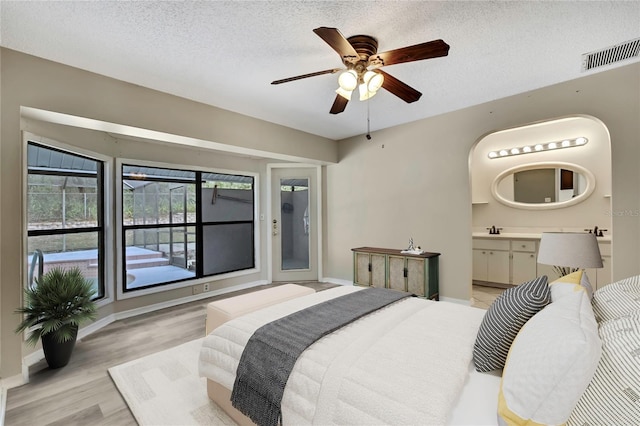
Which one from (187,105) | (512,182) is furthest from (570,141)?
(187,105)

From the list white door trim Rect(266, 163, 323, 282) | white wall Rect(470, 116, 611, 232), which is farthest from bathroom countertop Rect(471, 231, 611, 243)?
white door trim Rect(266, 163, 323, 282)

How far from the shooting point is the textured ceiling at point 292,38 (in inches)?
72.2

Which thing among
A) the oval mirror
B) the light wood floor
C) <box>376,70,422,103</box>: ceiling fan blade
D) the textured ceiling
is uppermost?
the textured ceiling

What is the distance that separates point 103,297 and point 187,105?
8.43ft

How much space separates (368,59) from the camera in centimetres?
210

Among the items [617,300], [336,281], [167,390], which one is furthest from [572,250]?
[336,281]

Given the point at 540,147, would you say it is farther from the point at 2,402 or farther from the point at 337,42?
the point at 2,402

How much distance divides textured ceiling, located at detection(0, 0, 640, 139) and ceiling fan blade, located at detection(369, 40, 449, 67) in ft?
0.73

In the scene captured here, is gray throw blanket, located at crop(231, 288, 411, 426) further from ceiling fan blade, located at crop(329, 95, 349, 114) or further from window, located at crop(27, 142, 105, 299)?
window, located at crop(27, 142, 105, 299)

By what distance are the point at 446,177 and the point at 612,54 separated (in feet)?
6.20

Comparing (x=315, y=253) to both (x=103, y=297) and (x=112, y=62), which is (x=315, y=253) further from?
(x=112, y=62)

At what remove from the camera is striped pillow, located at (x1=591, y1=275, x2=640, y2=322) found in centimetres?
117

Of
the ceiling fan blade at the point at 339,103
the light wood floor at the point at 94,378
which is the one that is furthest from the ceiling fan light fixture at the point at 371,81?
the light wood floor at the point at 94,378

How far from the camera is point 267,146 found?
4020mm
